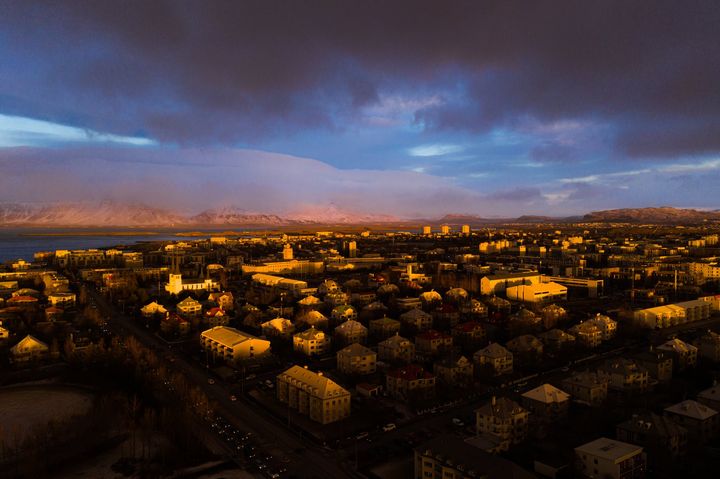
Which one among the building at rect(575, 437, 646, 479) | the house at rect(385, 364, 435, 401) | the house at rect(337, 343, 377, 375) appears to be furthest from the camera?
the house at rect(337, 343, 377, 375)

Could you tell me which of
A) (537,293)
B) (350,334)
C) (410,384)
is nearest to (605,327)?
(537,293)

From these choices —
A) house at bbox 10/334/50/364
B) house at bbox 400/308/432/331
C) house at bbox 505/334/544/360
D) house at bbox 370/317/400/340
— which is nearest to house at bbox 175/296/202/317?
house at bbox 10/334/50/364

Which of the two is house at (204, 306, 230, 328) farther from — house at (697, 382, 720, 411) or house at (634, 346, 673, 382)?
house at (697, 382, 720, 411)

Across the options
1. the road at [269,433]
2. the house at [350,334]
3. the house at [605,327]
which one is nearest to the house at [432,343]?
the house at [350,334]

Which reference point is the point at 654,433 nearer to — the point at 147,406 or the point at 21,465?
the point at 147,406

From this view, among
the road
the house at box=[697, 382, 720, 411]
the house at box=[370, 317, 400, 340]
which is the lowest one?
the road

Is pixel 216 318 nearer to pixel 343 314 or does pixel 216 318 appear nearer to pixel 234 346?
pixel 343 314

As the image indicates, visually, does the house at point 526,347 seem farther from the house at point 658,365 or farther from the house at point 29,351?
the house at point 29,351
